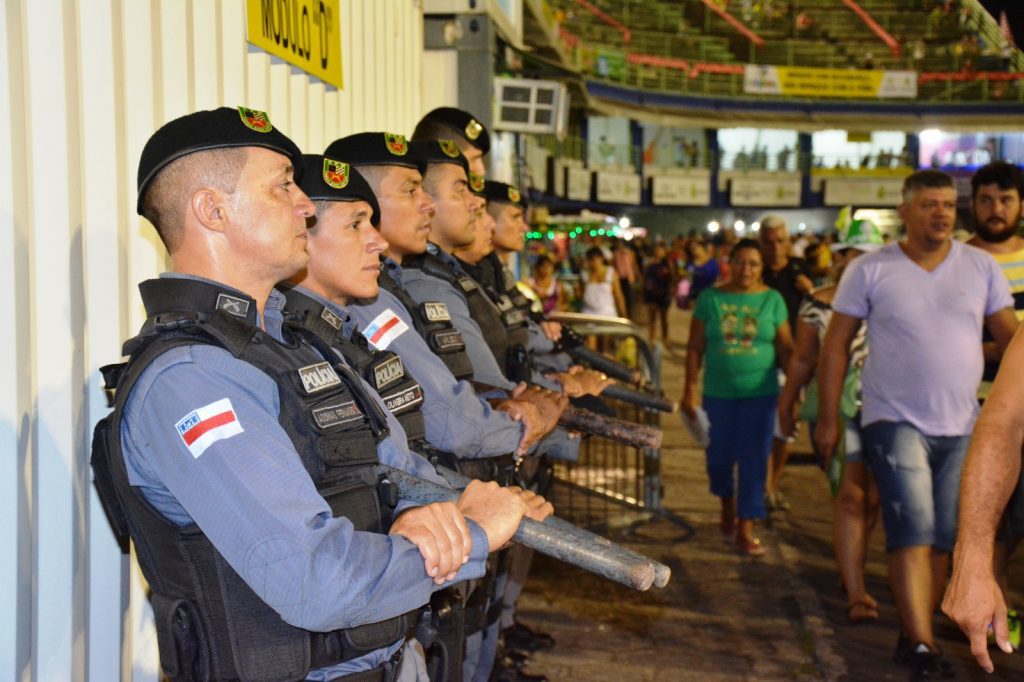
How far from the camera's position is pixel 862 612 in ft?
18.5

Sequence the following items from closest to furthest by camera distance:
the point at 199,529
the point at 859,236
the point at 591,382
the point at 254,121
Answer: the point at 199,529, the point at 254,121, the point at 591,382, the point at 859,236

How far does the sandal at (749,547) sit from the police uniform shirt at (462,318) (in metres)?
3.27

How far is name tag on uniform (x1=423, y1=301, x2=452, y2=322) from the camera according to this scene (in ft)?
12.2

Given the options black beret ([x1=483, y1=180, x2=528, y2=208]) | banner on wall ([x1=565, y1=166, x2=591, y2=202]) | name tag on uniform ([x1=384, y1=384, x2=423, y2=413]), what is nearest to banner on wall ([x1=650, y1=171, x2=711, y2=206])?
banner on wall ([x1=565, y1=166, x2=591, y2=202])

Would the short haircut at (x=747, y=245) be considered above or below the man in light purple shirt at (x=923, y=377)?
above

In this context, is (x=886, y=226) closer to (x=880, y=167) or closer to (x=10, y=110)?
(x=880, y=167)

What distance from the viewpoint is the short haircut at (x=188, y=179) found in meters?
2.33

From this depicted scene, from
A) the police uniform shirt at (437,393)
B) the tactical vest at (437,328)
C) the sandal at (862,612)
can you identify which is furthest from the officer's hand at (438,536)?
the sandal at (862,612)

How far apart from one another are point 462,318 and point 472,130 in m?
1.60

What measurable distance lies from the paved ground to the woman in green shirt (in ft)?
1.06

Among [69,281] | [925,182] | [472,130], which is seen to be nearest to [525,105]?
[472,130]

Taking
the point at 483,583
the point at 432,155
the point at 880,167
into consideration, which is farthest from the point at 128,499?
the point at 880,167

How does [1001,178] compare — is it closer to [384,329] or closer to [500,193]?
[500,193]

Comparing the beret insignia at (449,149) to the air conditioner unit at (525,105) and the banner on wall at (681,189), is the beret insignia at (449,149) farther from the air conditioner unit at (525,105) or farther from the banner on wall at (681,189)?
the banner on wall at (681,189)
